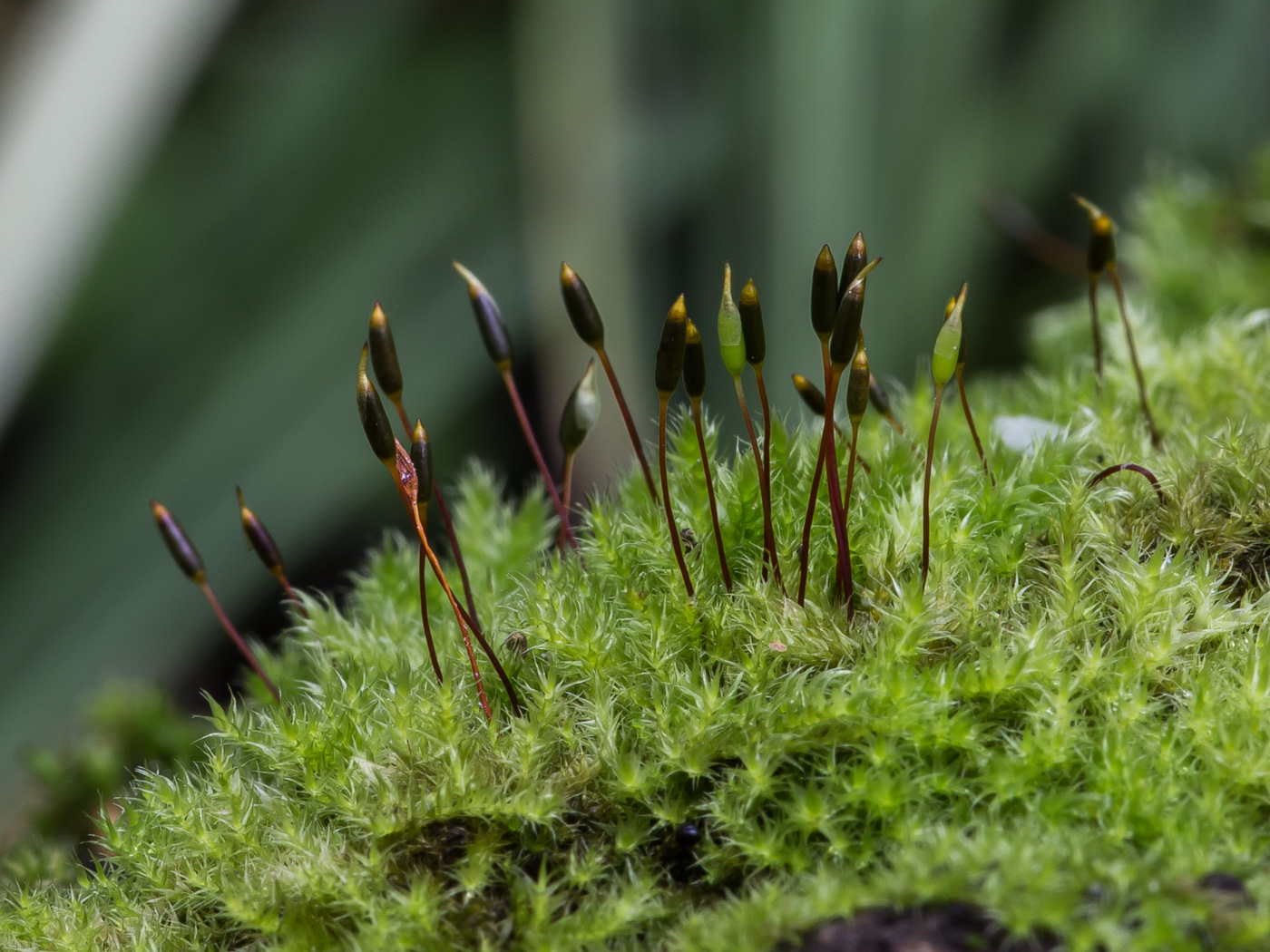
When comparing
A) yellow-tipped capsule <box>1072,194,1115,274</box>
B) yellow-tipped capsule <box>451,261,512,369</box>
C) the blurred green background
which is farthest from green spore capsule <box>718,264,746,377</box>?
the blurred green background

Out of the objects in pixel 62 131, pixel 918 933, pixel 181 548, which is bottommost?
pixel 918 933

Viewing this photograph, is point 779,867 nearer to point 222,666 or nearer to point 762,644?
point 762,644

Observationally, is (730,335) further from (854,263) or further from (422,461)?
(422,461)

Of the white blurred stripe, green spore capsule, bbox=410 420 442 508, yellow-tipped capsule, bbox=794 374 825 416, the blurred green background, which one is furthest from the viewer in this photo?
the blurred green background

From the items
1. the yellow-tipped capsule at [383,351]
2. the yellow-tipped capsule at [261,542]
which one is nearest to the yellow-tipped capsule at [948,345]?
the yellow-tipped capsule at [383,351]

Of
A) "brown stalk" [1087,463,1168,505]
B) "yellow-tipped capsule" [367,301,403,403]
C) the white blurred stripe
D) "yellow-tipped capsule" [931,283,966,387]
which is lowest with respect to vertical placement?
"brown stalk" [1087,463,1168,505]

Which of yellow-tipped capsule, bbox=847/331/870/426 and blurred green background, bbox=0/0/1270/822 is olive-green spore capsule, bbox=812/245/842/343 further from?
blurred green background, bbox=0/0/1270/822

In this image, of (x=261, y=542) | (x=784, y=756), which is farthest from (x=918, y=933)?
(x=261, y=542)
